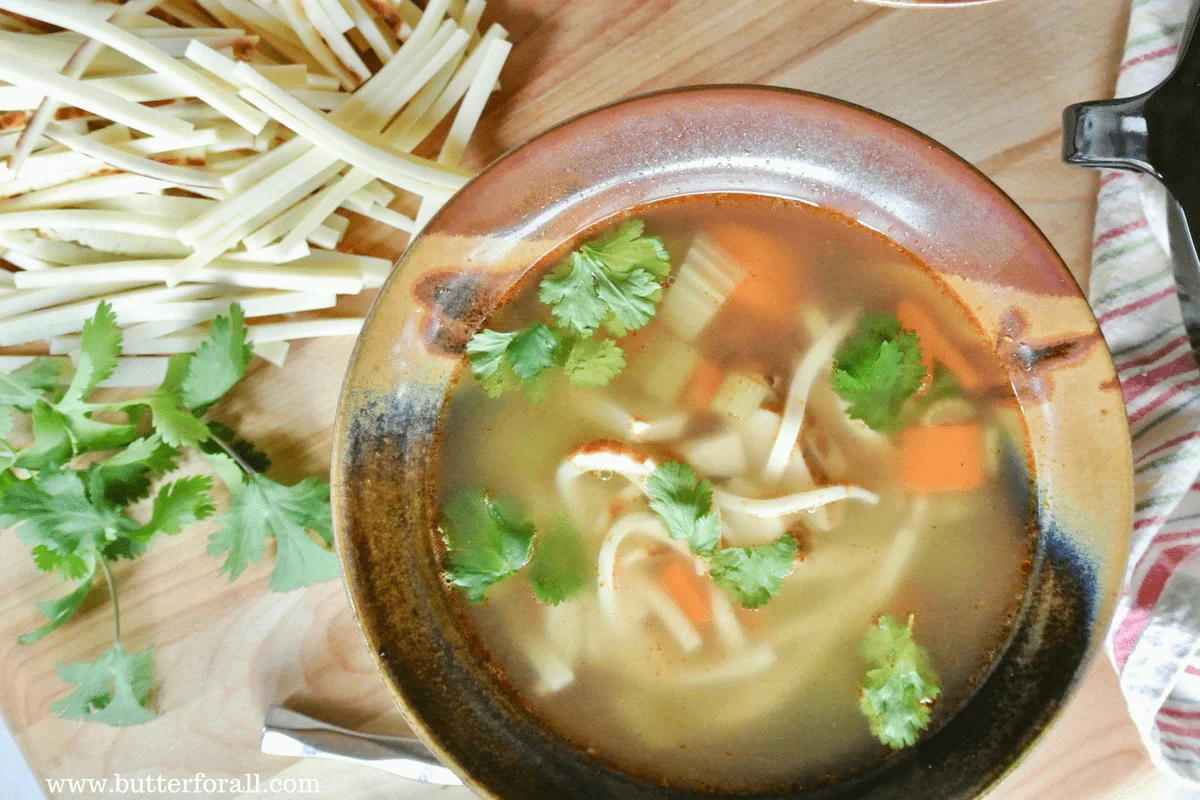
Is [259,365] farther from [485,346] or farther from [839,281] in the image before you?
[839,281]

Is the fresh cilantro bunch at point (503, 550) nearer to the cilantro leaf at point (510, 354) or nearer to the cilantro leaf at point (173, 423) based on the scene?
the cilantro leaf at point (510, 354)

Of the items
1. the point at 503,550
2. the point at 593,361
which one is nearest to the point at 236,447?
the point at 503,550

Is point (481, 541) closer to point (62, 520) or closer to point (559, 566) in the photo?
point (559, 566)

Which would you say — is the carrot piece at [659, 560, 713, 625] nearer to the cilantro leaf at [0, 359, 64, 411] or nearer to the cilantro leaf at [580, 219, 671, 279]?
the cilantro leaf at [580, 219, 671, 279]

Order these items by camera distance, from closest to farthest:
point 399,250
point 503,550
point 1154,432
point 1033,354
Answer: point 1033,354 → point 503,550 → point 1154,432 → point 399,250

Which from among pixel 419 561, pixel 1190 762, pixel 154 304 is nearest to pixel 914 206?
pixel 419 561

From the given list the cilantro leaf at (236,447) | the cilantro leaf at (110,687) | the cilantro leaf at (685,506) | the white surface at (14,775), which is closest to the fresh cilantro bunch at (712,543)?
the cilantro leaf at (685,506)
